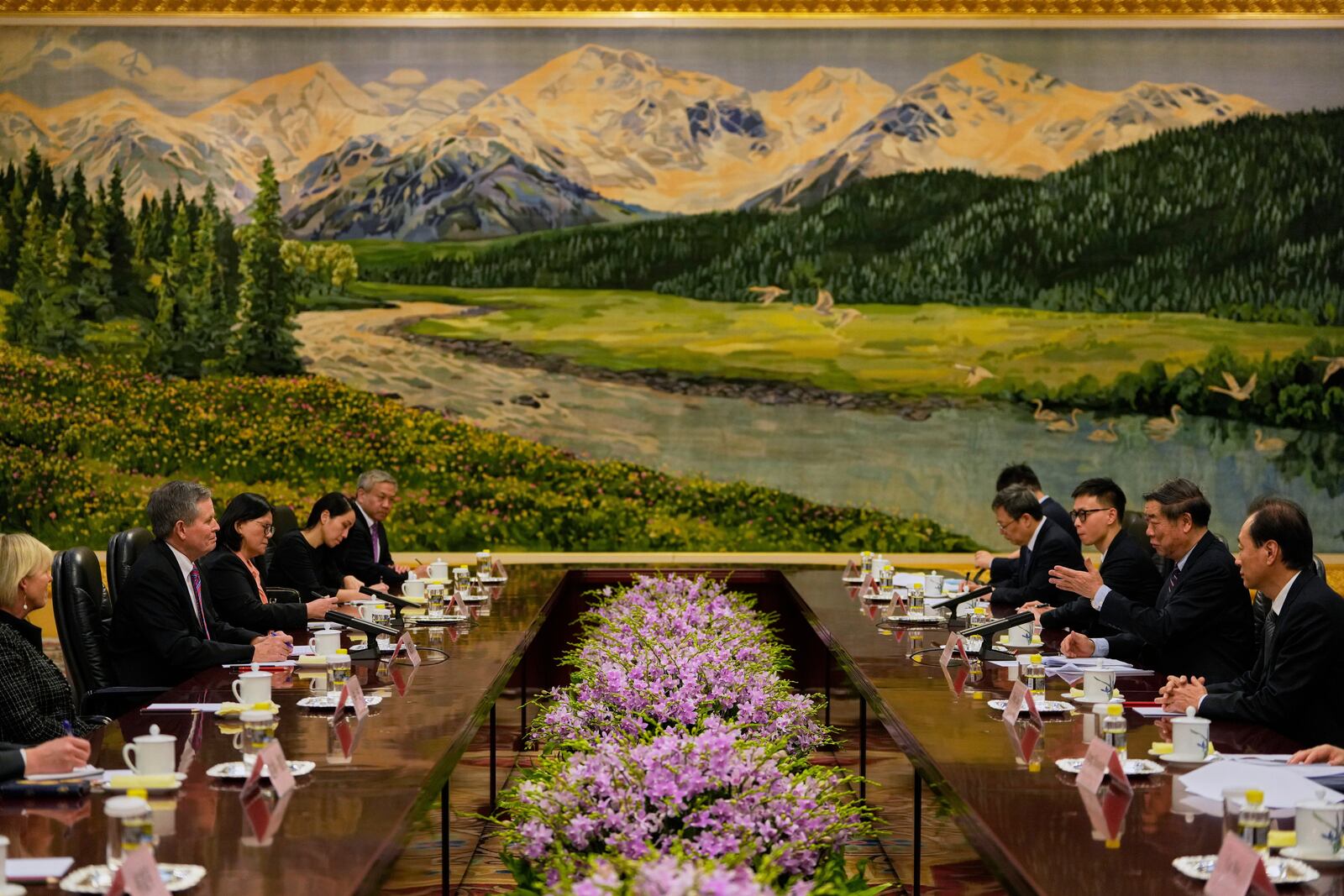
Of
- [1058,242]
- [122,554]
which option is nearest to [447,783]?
[122,554]

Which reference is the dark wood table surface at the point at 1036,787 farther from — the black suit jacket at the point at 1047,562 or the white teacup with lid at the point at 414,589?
Result: the white teacup with lid at the point at 414,589

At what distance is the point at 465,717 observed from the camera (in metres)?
3.26

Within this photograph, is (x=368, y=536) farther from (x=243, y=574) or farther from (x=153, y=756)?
(x=153, y=756)

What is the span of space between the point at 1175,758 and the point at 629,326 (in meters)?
6.99

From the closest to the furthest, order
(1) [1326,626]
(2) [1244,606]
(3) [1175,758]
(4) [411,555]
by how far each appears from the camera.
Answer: (3) [1175,758], (1) [1326,626], (2) [1244,606], (4) [411,555]

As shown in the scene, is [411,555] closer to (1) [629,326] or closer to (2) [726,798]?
(1) [629,326]

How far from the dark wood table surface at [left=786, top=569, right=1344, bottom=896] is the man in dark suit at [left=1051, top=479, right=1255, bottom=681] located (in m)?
0.42

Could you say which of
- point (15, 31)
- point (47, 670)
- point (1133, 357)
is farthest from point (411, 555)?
point (47, 670)

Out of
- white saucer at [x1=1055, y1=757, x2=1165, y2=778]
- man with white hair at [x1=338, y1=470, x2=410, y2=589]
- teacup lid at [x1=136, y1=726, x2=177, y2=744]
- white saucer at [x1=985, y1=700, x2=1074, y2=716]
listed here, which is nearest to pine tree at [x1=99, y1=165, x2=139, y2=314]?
man with white hair at [x1=338, y1=470, x2=410, y2=589]

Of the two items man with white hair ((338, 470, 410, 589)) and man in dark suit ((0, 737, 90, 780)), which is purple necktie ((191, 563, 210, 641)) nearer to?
man in dark suit ((0, 737, 90, 780))

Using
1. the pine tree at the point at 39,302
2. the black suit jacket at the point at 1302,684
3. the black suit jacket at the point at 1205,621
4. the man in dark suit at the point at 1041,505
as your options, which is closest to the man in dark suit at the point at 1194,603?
the black suit jacket at the point at 1205,621

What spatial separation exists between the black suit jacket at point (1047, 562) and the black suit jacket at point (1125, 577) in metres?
0.45

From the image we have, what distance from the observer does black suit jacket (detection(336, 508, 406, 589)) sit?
21.0 feet

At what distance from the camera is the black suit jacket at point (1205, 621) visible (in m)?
4.09
